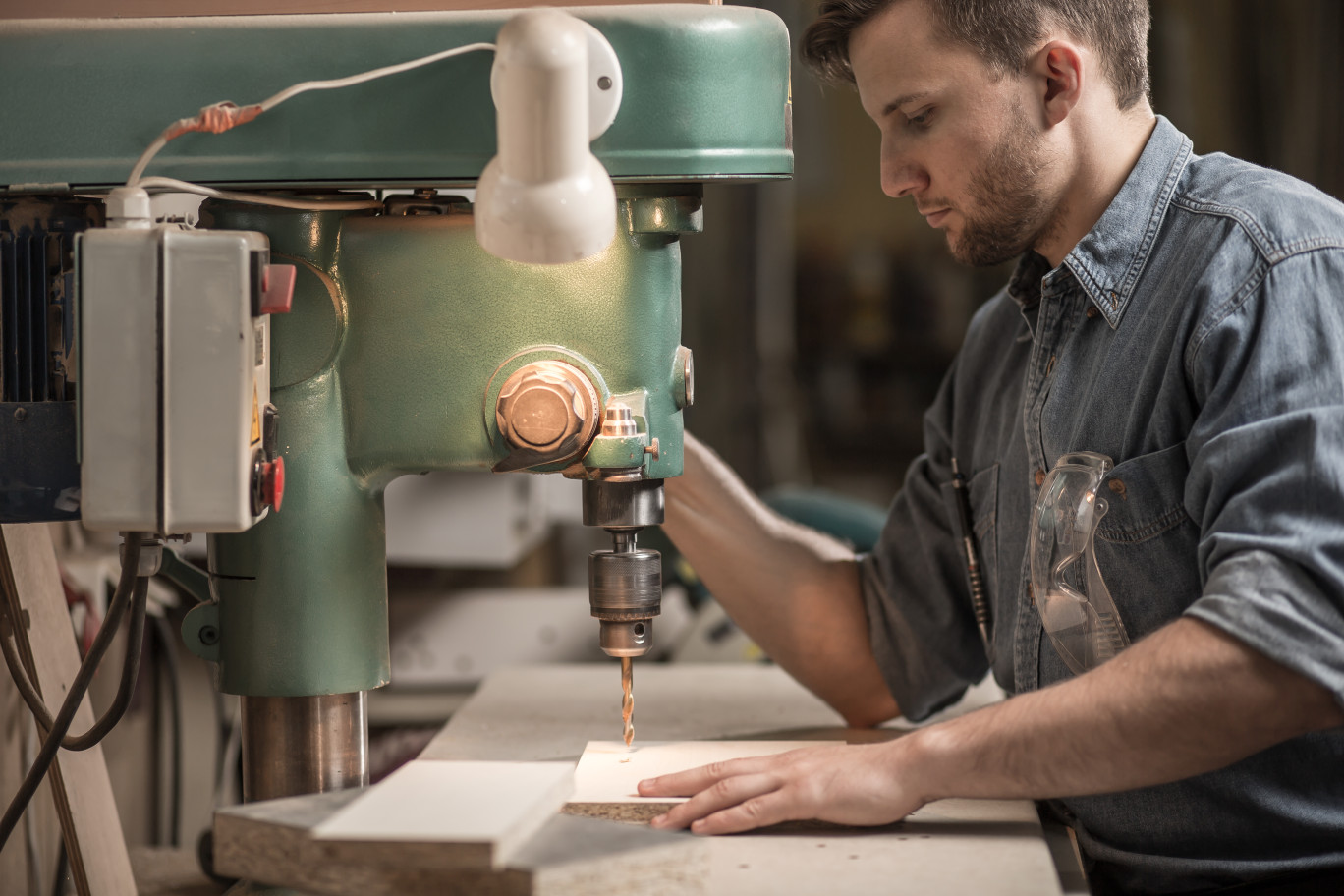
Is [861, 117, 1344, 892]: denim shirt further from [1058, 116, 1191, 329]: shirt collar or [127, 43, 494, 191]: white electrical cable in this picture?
[127, 43, 494, 191]: white electrical cable

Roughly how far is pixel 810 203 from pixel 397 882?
337cm

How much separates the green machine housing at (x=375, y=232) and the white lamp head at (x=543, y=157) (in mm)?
95

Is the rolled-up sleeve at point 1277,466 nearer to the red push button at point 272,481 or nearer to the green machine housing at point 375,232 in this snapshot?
the green machine housing at point 375,232

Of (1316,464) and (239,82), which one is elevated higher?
(239,82)

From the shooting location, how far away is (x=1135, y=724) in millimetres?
934

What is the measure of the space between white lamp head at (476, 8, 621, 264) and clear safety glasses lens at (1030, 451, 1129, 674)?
1.88 ft

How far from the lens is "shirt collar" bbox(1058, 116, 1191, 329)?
119 cm

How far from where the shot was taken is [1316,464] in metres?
0.92

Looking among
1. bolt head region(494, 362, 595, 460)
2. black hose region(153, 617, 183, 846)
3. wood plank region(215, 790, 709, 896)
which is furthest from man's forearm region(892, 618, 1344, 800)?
black hose region(153, 617, 183, 846)

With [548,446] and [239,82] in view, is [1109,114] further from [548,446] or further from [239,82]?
[239,82]

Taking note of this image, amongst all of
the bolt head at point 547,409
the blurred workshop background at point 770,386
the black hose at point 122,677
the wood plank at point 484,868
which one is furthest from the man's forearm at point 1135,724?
the blurred workshop background at point 770,386

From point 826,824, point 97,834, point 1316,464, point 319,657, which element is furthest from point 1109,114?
point 97,834

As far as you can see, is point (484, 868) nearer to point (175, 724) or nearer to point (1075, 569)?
point (1075, 569)

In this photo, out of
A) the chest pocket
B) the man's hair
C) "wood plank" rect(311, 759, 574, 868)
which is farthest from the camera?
the man's hair
